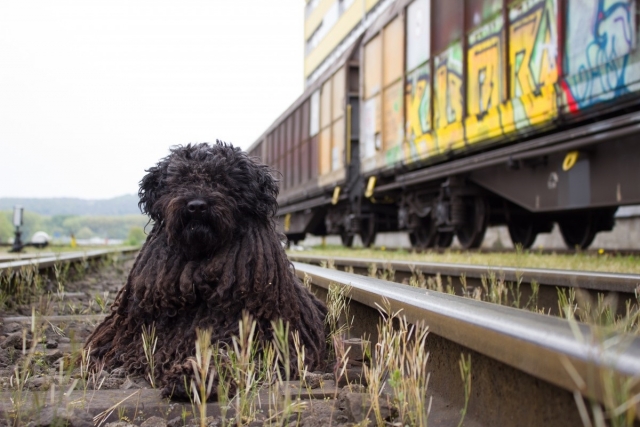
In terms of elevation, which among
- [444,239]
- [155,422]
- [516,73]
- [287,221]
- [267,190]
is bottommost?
[155,422]

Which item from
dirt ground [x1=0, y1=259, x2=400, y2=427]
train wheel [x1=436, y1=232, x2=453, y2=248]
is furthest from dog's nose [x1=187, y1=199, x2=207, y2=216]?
train wheel [x1=436, y1=232, x2=453, y2=248]

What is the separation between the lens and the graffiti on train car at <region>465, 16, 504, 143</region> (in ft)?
26.7

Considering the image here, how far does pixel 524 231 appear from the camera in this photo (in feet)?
38.7

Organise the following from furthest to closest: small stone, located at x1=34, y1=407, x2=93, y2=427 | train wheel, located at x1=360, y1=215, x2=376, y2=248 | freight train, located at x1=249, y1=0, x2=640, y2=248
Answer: train wheel, located at x1=360, y1=215, x2=376, y2=248, freight train, located at x1=249, y1=0, x2=640, y2=248, small stone, located at x1=34, y1=407, x2=93, y2=427

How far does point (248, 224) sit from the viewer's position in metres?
2.82

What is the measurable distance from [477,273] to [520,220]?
6.67 metres

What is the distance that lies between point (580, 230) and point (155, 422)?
391 inches

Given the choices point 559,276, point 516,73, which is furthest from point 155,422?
point 516,73

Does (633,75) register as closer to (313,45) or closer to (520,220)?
(520,220)

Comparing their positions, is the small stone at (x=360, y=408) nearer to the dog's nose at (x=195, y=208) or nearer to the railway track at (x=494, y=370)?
the railway track at (x=494, y=370)

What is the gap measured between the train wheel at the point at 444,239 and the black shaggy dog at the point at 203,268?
9.05 metres

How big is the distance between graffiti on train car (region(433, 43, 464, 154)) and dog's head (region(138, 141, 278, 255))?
6.59 metres

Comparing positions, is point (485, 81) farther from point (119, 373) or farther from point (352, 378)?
point (119, 373)

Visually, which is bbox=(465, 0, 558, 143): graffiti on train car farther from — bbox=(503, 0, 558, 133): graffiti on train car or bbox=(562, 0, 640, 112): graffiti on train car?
bbox=(562, 0, 640, 112): graffiti on train car
